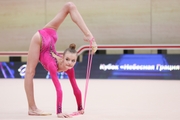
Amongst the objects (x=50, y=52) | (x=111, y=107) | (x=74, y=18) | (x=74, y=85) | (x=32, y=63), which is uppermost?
(x=74, y=18)

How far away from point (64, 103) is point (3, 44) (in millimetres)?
9536

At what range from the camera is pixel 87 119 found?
462 centimetres

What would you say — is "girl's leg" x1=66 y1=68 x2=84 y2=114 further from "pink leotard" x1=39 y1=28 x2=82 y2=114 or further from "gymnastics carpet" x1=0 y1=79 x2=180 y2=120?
"gymnastics carpet" x1=0 y1=79 x2=180 y2=120

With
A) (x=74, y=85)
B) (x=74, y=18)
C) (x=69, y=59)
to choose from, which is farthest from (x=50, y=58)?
(x=74, y=18)

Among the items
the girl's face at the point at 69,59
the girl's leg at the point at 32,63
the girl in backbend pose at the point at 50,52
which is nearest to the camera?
the girl's face at the point at 69,59

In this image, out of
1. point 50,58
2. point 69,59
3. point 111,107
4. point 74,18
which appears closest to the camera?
point 69,59

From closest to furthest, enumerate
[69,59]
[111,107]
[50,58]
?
[69,59], [50,58], [111,107]

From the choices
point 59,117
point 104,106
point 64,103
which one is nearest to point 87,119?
point 59,117

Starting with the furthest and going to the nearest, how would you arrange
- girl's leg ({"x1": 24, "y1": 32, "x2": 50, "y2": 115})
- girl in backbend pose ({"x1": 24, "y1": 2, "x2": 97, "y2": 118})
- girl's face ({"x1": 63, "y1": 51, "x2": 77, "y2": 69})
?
1. girl's leg ({"x1": 24, "y1": 32, "x2": 50, "y2": 115})
2. girl in backbend pose ({"x1": 24, "y1": 2, "x2": 97, "y2": 118})
3. girl's face ({"x1": 63, "y1": 51, "x2": 77, "y2": 69})

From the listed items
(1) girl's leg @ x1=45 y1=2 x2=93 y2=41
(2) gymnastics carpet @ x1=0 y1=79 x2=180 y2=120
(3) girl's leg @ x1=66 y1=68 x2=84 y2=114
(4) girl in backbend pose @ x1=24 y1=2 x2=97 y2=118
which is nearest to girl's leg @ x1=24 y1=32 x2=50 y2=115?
(4) girl in backbend pose @ x1=24 y1=2 x2=97 y2=118

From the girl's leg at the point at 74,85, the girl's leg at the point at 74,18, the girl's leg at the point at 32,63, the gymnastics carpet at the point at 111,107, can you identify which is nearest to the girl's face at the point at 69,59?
the girl's leg at the point at 74,85

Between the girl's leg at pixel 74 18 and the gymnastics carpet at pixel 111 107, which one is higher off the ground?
the girl's leg at pixel 74 18

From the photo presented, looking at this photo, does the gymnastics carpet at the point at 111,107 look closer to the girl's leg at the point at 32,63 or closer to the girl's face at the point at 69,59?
the girl's leg at the point at 32,63

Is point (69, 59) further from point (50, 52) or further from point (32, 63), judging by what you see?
point (32, 63)
